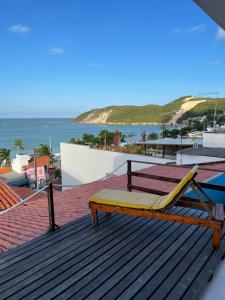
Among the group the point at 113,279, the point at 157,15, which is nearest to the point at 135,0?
the point at 157,15

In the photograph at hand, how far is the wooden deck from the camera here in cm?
210

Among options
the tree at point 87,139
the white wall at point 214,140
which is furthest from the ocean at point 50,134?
the white wall at point 214,140

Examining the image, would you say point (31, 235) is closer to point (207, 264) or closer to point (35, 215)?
point (35, 215)

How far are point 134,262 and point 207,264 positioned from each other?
662 millimetres

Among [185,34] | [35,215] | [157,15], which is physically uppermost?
[185,34]

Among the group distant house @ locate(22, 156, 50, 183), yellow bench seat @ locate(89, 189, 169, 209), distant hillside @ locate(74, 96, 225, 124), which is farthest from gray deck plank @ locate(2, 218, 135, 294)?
distant hillside @ locate(74, 96, 225, 124)

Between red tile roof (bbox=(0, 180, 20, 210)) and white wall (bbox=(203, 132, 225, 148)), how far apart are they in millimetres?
8289

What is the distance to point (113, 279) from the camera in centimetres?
225

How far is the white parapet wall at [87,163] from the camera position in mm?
14086

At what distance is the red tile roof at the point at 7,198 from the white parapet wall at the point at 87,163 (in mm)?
6016

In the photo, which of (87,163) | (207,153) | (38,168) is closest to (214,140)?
(207,153)

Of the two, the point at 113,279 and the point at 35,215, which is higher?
the point at 113,279

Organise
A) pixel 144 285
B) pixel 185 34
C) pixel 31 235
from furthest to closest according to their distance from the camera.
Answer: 1. pixel 185 34
2. pixel 31 235
3. pixel 144 285

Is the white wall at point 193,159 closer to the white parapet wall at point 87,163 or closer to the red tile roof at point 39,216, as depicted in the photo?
the red tile roof at point 39,216
